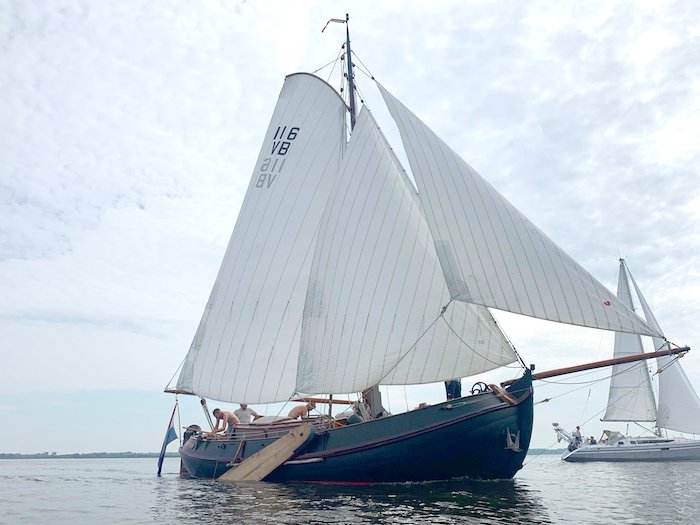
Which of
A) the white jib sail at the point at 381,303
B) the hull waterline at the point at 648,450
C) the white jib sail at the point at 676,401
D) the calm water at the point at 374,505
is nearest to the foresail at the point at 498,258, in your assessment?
the white jib sail at the point at 381,303

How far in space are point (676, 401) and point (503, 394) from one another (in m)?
35.6

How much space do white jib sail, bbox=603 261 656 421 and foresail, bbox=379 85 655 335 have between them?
34.8 metres

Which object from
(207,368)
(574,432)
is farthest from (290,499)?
(574,432)

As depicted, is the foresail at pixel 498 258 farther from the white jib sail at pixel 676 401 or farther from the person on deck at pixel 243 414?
the white jib sail at pixel 676 401

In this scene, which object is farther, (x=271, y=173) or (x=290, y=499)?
(x=271, y=173)

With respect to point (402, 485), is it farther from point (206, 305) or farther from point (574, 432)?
point (574, 432)

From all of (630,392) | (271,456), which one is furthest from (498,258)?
(630,392)

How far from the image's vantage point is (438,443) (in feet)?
61.1

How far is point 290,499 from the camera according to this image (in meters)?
17.0

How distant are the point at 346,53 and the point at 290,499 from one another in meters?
22.2

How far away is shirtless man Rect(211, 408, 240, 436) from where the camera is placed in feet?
82.4

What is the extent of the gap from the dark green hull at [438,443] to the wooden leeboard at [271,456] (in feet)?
2.75

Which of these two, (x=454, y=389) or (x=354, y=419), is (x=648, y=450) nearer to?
(x=454, y=389)

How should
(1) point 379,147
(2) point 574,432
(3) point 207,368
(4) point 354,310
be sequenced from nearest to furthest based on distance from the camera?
1. (4) point 354,310
2. (1) point 379,147
3. (3) point 207,368
4. (2) point 574,432
